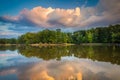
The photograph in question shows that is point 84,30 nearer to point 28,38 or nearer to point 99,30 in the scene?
point 99,30

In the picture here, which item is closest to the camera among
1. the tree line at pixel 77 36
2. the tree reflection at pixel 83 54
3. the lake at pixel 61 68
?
the lake at pixel 61 68

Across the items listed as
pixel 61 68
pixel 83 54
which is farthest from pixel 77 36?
pixel 61 68

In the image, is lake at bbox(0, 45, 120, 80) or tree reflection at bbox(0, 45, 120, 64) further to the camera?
tree reflection at bbox(0, 45, 120, 64)

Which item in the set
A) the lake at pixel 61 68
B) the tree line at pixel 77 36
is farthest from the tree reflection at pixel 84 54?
the tree line at pixel 77 36

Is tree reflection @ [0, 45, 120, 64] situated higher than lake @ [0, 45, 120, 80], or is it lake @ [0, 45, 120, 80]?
tree reflection @ [0, 45, 120, 64]

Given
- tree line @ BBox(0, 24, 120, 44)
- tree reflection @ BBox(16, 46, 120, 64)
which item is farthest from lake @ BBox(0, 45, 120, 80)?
tree line @ BBox(0, 24, 120, 44)

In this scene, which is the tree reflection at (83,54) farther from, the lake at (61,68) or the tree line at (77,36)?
the tree line at (77,36)

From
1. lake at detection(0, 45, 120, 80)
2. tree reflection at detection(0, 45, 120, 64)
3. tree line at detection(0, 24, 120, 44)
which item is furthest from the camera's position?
tree line at detection(0, 24, 120, 44)

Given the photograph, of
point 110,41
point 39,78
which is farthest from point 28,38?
point 39,78

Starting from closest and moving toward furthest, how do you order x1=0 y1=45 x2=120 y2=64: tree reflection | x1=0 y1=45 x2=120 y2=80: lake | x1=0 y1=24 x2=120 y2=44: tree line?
x1=0 y1=45 x2=120 y2=80: lake < x1=0 y1=45 x2=120 y2=64: tree reflection < x1=0 y1=24 x2=120 y2=44: tree line

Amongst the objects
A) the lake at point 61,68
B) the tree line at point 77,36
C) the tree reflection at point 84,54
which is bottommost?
the lake at point 61,68

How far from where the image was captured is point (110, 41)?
224 feet

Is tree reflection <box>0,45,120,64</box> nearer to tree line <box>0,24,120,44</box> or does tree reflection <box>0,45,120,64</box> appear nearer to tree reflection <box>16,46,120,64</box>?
tree reflection <box>16,46,120,64</box>

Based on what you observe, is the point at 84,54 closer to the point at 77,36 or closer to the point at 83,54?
the point at 83,54
